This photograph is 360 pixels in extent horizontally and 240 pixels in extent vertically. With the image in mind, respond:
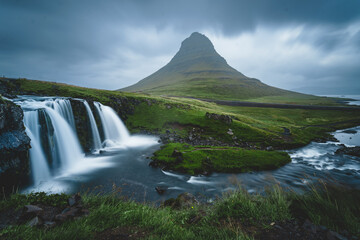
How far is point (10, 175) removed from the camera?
11602 mm

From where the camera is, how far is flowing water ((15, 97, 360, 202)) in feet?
42.5

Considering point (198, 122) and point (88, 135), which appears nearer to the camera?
point (88, 135)

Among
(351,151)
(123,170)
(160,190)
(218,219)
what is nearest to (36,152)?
(123,170)

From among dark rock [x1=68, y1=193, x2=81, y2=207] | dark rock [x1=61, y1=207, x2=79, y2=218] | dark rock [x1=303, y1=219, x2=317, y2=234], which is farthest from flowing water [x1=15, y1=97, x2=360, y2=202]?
dark rock [x1=303, y1=219, x2=317, y2=234]

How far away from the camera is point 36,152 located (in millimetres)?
14812

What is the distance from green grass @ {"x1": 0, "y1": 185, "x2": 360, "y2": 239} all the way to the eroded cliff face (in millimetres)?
8172

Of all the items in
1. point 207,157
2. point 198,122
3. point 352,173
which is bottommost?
point 352,173

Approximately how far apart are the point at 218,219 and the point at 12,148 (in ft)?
49.9

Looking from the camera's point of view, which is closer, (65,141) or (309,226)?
(309,226)

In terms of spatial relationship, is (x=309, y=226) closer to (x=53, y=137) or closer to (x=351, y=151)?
(x=53, y=137)

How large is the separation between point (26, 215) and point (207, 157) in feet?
49.6

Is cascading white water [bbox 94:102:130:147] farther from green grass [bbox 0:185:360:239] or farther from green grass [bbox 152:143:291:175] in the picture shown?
green grass [bbox 0:185:360:239]

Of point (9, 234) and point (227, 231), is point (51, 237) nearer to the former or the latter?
point (9, 234)

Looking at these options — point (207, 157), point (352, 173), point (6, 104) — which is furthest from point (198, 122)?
point (6, 104)
